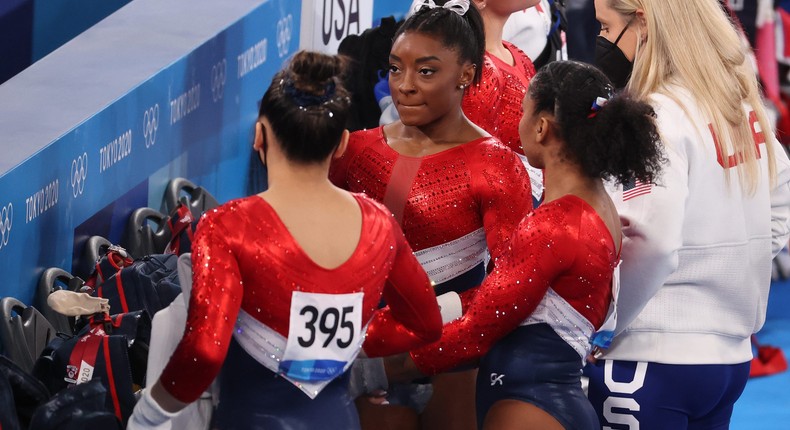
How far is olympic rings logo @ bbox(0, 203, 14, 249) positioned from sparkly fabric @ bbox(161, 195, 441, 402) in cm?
139

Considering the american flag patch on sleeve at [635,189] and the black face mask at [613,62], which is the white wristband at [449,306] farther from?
the black face mask at [613,62]

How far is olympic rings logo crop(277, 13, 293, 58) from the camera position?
5.85 metres

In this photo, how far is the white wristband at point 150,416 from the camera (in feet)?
8.32

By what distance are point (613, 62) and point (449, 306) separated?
101 cm

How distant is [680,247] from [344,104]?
3.55ft

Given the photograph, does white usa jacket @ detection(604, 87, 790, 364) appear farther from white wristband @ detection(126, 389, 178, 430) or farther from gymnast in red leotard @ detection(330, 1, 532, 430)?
white wristband @ detection(126, 389, 178, 430)

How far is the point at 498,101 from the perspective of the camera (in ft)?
14.1

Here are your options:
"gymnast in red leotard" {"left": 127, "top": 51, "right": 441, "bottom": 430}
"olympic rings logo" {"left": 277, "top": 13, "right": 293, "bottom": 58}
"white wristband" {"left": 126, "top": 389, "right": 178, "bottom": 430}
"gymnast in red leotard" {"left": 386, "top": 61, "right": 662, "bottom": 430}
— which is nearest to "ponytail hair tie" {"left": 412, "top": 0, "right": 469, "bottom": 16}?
"gymnast in red leotard" {"left": 386, "top": 61, "right": 662, "bottom": 430}

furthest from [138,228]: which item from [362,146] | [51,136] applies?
[362,146]

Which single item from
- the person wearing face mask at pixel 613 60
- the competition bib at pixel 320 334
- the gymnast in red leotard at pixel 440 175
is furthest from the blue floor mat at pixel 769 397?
the competition bib at pixel 320 334

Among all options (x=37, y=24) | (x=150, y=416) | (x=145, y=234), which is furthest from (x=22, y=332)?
(x=37, y=24)

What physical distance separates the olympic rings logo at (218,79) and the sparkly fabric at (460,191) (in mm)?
1970

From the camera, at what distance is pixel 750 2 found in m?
8.37

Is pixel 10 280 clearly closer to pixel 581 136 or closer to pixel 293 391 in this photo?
pixel 293 391
